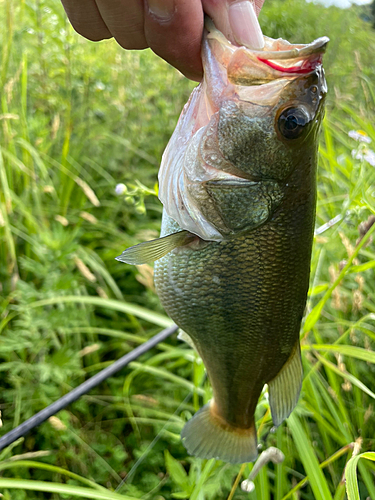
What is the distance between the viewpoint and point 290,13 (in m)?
5.27

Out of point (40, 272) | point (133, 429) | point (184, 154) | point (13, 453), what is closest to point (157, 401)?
point (133, 429)

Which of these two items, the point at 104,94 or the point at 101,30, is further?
the point at 104,94

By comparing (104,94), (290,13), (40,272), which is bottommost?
(40,272)

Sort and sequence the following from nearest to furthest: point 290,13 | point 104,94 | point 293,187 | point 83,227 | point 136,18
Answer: point 136,18 → point 293,187 → point 83,227 → point 104,94 → point 290,13

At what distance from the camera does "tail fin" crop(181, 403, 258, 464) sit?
1083 mm

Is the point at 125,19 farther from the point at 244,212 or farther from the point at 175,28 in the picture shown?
the point at 244,212

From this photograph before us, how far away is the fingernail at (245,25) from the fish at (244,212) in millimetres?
16

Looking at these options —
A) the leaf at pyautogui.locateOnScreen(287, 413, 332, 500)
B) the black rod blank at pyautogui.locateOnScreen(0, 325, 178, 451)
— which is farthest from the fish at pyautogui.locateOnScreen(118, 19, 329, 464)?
the black rod blank at pyautogui.locateOnScreen(0, 325, 178, 451)

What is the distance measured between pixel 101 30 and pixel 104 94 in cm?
196

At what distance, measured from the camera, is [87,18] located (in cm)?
78

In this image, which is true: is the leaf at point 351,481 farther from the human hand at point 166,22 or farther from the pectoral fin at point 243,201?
the human hand at point 166,22

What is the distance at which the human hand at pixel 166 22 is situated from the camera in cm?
71

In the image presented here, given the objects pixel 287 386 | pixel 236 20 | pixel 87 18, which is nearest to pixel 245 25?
pixel 236 20

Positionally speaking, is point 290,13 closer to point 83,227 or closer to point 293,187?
point 83,227
